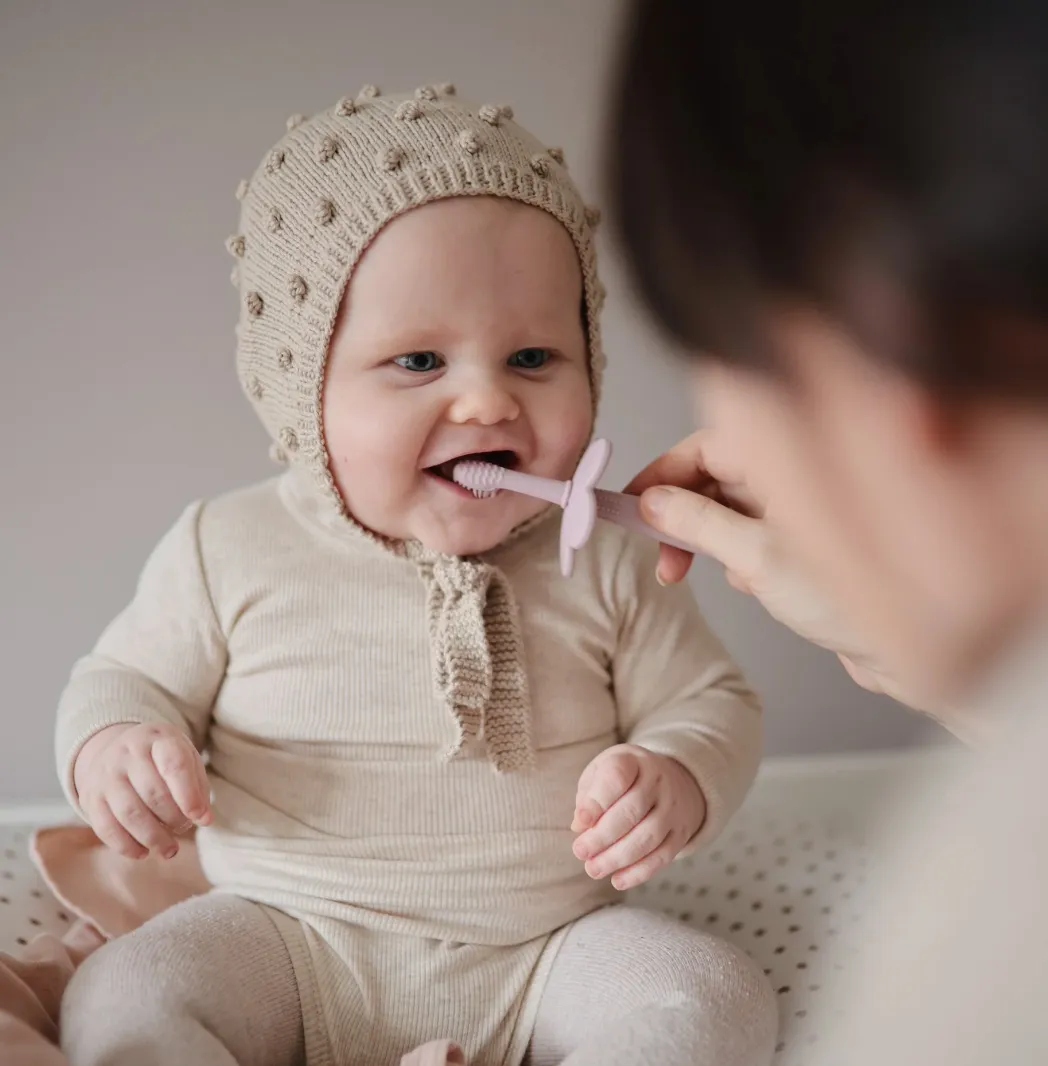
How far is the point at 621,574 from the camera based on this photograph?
0.93 meters

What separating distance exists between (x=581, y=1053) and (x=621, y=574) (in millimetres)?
348

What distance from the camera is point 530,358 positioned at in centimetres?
85

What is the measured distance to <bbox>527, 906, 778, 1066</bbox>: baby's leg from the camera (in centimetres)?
71

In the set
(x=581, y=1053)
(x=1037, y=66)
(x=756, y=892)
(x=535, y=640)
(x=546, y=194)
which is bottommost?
(x=756, y=892)

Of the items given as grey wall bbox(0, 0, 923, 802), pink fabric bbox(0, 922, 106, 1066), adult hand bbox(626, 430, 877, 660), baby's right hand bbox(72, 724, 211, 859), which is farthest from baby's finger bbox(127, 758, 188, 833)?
grey wall bbox(0, 0, 923, 802)

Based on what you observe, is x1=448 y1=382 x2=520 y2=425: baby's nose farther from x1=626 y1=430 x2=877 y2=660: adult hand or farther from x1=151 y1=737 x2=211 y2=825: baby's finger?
x1=151 y1=737 x2=211 y2=825: baby's finger

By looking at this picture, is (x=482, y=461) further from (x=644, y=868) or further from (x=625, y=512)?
(x=644, y=868)

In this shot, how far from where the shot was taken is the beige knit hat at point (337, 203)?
81cm

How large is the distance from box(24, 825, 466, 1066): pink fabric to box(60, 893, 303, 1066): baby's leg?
68mm

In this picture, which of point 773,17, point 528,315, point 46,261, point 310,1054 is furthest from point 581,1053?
point 46,261

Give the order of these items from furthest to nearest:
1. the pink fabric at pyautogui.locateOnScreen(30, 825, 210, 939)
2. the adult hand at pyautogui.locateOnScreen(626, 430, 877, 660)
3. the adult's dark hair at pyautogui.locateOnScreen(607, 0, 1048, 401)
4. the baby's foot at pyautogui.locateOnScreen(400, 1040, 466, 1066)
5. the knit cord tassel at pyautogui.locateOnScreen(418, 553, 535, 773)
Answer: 1. the pink fabric at pyautogui.locateOnScreen(30, 825, 210, 939)
2. the knit cord tassel at pyautogui.locateOnScreen(418, 553, 535, 773)
3. the baby's foot at pyautogui.locateOnScreen(400, 1040, 466, 1066)
4. the adult hand at pyautogui.locateOnScreen(626, 430, 877, 660)
5. the adult's dark hair at pyautogui.locateOnScreen(607, 0, 1048, 401)

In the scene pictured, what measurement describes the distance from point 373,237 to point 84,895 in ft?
1.82

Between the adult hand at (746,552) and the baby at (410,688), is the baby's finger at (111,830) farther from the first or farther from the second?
the adult hand at (746,552)

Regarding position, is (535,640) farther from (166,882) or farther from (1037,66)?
(1037,66)
